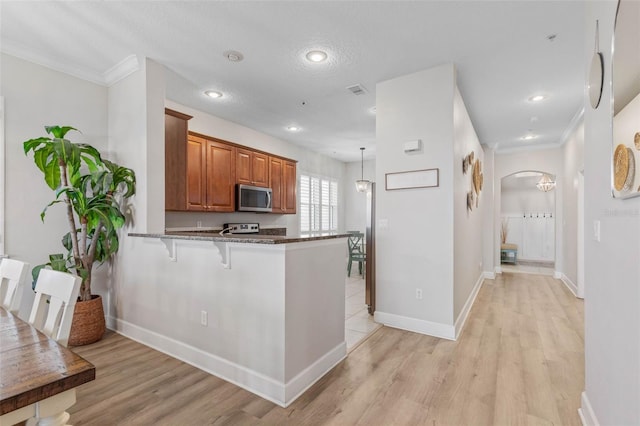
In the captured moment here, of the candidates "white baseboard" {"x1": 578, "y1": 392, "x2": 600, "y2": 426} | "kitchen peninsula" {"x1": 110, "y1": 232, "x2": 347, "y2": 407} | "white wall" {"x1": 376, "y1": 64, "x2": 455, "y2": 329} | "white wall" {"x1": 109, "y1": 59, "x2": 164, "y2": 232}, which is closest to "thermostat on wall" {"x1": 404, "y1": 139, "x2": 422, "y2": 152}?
"white wall" {"x1": 376, "y1": 64, "x2": 455, "y2": 329}

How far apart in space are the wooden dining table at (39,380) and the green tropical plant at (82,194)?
2.04m

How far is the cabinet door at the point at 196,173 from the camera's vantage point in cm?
408

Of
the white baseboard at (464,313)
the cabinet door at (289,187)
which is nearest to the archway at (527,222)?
the white baseboard at (464,313)

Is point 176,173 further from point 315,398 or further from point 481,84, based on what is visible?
point 481,84

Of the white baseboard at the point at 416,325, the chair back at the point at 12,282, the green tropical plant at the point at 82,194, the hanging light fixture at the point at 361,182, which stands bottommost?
the white baseboard at the point at 416,325

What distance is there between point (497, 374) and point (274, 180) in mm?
4393

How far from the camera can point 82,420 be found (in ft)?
5.90

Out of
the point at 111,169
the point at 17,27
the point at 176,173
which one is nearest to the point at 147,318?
the point at 111,169

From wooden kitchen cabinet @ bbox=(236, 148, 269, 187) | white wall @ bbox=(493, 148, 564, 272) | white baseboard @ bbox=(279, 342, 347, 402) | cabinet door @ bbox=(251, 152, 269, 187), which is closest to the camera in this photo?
white baseboard @ bbox=(279, 342, 347, 402)

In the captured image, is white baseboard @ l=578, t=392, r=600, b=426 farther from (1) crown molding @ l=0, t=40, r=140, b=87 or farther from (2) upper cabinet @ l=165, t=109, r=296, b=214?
(1) crown molding @ l=0, t=40, r=140, b=87

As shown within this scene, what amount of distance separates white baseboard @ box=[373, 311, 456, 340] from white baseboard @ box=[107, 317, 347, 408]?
96cm

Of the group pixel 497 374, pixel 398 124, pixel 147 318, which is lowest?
pixel 497 374

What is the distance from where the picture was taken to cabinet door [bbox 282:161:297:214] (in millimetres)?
5895

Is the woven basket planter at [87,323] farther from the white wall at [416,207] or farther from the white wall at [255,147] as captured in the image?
the white wall at [416,207]
